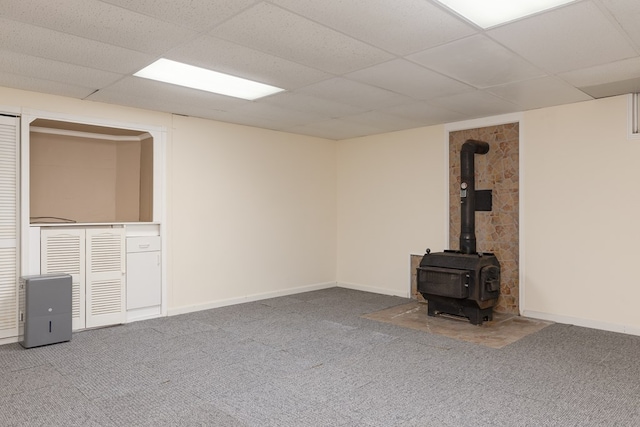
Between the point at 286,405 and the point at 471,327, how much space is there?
8.44 feet

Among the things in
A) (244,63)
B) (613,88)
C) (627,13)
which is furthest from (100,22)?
(613,88)

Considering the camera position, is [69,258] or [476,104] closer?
[69,258]

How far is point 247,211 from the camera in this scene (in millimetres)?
5965

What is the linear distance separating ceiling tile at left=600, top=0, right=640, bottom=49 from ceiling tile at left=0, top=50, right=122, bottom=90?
3.66m

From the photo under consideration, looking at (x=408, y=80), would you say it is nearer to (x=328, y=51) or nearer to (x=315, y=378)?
(x=328, y=51)

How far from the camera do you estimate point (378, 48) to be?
10.4ft

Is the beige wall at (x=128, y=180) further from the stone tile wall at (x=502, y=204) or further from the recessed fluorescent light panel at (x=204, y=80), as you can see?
the stone tile wall at (x=502, y=204)

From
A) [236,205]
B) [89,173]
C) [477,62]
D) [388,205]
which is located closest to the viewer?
[477,62]

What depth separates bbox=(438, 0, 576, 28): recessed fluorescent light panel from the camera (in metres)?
2.53

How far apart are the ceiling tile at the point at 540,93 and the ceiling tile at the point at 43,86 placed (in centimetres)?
400

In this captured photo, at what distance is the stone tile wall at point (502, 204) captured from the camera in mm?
5176

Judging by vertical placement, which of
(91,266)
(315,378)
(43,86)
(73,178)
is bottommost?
(315,378)

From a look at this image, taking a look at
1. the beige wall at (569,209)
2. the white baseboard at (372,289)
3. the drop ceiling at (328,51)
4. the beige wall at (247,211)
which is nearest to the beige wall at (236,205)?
the beige wall at (247,211)

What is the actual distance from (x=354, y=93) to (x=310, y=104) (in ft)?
2.03
